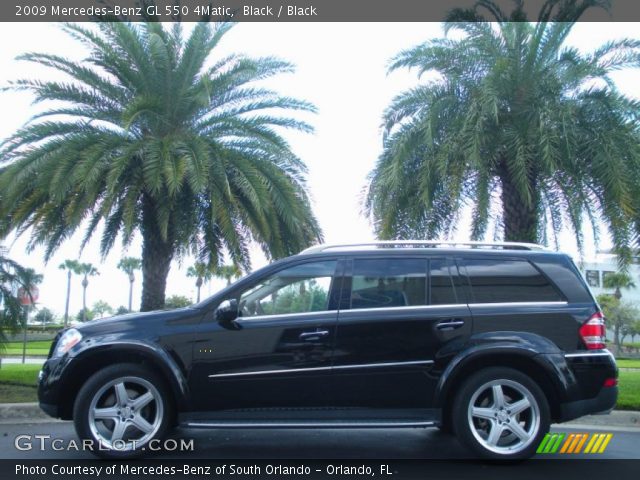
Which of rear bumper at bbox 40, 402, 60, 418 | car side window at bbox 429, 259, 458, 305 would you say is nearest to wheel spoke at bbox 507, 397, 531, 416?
car side window at bbox 429, 259, 458, 305

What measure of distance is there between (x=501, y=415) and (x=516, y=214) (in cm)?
740

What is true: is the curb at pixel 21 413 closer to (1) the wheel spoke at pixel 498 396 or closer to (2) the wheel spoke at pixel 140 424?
(2) the wheel spoke at pixel 140 424

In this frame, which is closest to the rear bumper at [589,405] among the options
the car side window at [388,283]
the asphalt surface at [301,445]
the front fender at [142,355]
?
the asphalt surface at [301,445]

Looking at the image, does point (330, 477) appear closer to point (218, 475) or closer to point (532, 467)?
point (218, 475)

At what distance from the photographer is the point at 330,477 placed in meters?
5.95

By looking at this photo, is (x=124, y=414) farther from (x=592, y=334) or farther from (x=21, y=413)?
(x=592, y=334)

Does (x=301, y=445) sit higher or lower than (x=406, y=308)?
lower

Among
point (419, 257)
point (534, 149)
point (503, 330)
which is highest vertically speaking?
point (534, 149)

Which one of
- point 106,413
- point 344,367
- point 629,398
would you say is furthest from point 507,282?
point 629,398

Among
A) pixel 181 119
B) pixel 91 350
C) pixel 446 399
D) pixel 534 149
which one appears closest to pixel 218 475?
pixel 91 350

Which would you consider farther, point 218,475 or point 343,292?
point 343,292

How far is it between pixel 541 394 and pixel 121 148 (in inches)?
378

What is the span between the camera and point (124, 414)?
20.9 feet

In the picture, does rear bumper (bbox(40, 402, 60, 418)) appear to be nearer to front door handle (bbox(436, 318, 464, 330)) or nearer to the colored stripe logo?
front door handle (bbox(436, 318, 464, 330))
